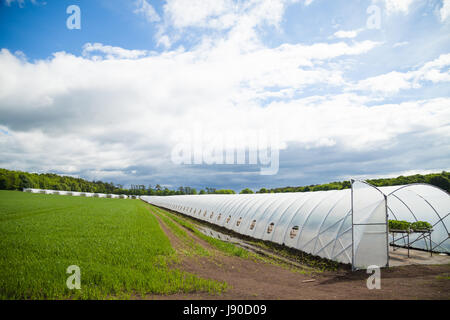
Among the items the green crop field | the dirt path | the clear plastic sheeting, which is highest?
the clear plastic sheeting

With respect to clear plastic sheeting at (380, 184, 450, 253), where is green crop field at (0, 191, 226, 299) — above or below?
below

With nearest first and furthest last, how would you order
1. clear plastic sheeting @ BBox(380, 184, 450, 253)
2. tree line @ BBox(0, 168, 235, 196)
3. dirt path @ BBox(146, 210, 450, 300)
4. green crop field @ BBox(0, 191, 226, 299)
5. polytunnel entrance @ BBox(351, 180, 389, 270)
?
green crop field @ BBox(0, 191, 226, 299)
dirt path @ BBox(146, 210, 450, 300)
polytunnel entrance @ BBox(351, 180, 389, 270)
clear plastic sheeting @ BBox(380, 184, 450, 253)
tree line @ BBox(0, 168, 235, 196)

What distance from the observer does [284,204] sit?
1905 cm

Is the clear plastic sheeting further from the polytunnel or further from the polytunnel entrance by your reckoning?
the polytunnel entrance

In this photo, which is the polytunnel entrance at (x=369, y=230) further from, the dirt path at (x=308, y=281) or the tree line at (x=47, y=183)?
the tree line at (x=47, y=183)

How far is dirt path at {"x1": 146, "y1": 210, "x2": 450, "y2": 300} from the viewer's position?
814 cm

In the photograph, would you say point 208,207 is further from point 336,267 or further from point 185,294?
point 185,294

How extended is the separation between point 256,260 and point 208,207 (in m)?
22.0

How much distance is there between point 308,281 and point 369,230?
3.69m

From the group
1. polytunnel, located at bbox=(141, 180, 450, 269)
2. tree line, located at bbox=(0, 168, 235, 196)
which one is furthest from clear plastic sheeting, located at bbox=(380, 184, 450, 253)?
tree line, located at bbox=(0, 168, 235, 196)

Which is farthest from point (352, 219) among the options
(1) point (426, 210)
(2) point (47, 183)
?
(2) point (47, 183)

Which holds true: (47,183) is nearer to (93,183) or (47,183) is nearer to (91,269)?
(93,183)

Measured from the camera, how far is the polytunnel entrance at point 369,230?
1133 cm
